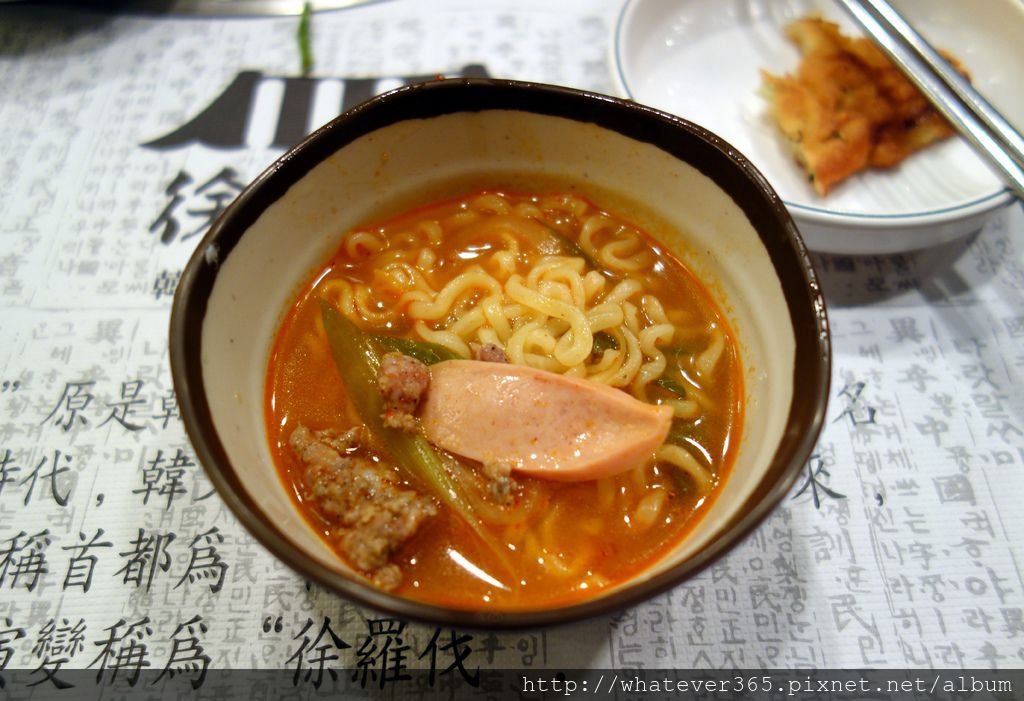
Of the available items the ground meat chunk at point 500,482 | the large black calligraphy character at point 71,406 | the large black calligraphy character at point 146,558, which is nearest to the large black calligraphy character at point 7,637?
the large black calligraphy character at point 146,558

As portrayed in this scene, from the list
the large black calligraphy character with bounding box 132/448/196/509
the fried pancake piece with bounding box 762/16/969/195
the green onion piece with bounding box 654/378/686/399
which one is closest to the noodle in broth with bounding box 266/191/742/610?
the green onion piece with bounding box 654/378/686/399

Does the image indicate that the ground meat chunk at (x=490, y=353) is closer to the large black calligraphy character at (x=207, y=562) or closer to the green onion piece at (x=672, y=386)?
the green onion piece at (x=672, y=386)

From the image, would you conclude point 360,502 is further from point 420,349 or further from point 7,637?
point 7,637

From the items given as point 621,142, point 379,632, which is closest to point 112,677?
point 379,632

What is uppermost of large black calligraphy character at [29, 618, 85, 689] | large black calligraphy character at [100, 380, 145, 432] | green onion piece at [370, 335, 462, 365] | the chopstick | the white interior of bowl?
the chopstick

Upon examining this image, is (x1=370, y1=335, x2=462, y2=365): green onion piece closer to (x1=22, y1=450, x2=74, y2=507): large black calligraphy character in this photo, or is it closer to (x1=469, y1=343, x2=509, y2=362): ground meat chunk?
(x1=469, y1=343, x2=509, y2=362): ground meat chunk
